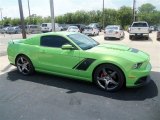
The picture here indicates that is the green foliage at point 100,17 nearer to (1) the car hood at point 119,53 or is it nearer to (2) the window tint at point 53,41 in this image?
(2) the window tint at point 53,41

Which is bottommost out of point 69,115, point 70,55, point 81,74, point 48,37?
point 69,115

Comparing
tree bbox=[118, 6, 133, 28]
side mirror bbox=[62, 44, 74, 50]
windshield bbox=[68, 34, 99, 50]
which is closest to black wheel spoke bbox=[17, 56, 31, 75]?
side mirror bbox=[62, 44, 74, 50]

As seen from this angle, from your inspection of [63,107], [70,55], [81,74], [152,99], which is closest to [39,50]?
[70,55]

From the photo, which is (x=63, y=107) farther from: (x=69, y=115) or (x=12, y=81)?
(x=12, y=81)

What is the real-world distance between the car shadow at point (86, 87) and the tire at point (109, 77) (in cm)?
14

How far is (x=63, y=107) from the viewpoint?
A: 14.7 ft

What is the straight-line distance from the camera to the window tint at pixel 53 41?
19.5ft

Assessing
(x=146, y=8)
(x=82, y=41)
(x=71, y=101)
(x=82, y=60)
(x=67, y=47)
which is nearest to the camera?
(x=71, y=101)

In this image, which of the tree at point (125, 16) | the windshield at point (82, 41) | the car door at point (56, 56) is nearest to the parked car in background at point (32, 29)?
the tree at point (125, 16)

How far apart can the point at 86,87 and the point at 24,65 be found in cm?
229

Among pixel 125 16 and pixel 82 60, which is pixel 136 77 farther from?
pixel 125 16

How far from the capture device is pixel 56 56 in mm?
5879

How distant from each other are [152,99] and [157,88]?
786 millimetres

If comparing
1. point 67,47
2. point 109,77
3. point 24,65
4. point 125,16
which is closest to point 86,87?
point 109,77
